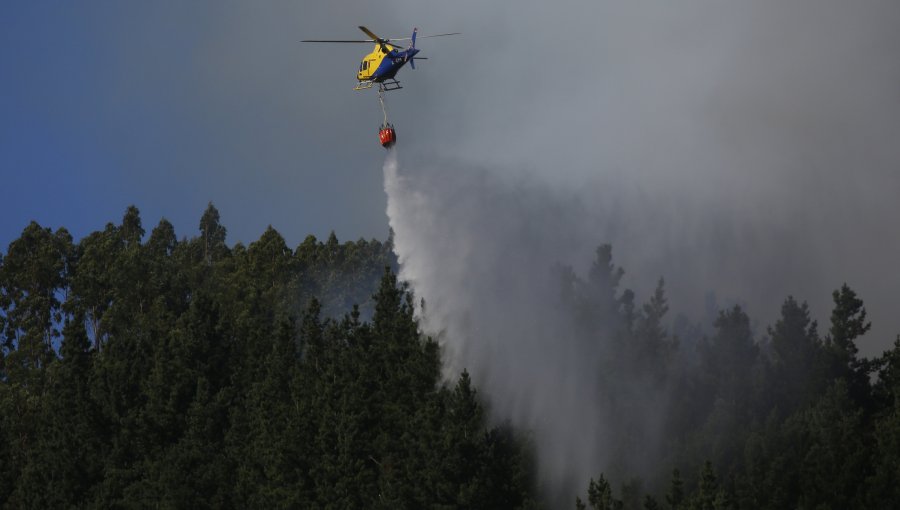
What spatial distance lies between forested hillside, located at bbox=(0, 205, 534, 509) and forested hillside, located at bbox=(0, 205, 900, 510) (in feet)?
0.54

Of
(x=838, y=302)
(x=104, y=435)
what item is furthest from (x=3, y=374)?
(x=838, y=302)

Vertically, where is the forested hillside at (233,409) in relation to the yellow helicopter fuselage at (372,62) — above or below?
below

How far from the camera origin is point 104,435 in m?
123

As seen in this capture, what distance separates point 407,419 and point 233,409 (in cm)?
1656

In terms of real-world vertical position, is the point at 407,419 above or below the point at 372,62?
below

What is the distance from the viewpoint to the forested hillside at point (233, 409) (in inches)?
3954

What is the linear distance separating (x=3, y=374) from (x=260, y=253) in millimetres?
27171

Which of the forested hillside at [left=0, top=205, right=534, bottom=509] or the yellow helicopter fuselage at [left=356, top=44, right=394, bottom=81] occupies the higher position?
the yellow helicopter fuselage at [left=356, top=44, right=394, bottom=81]

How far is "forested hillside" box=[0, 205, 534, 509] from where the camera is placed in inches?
3954

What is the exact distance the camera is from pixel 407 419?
341 ft

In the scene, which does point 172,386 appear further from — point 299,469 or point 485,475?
point 485,475

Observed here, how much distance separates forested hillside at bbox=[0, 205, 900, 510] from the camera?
9638cm

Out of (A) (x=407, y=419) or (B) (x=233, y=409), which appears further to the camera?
(B) (x=233, y=409)

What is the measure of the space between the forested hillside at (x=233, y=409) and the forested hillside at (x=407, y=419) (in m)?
0.16
